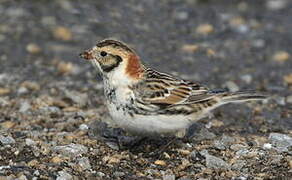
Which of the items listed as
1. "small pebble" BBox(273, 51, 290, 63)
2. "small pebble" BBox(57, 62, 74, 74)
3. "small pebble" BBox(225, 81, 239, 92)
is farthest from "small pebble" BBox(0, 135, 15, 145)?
"small pebble" BBox(273, 51, 290, 63)

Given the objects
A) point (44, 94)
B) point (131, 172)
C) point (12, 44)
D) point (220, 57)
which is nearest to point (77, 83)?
point (44, 94)

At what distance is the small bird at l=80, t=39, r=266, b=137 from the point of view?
6.52 metres

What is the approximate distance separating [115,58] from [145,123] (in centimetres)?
75

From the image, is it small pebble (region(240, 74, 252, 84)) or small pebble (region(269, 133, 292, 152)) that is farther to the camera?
small pebble (region(240, 74, 252, 84))

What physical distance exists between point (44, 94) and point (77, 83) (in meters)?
0.75

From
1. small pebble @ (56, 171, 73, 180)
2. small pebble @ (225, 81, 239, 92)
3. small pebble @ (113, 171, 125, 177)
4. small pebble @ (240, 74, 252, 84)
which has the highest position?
small pebble @ (240, 74, 252, 84)

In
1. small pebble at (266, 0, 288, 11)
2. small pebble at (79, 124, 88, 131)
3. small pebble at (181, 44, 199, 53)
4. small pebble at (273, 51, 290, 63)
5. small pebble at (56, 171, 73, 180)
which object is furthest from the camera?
small pebble at (266, 0, 288, 11)

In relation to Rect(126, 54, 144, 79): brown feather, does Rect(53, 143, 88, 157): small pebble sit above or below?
below

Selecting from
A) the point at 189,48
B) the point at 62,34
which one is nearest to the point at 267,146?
the point at 189,48

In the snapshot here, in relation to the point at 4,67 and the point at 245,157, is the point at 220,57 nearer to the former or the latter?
the point at 4,67

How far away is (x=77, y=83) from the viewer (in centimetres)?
966

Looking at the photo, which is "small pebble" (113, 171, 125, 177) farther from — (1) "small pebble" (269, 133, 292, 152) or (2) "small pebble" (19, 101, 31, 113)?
(2) "small pebble" (19, 101, 31, 113)

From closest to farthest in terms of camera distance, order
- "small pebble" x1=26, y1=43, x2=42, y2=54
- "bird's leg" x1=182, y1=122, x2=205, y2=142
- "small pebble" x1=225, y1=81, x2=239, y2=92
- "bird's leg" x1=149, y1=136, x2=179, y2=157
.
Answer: "bird's leg" x1=149, y1=136, x2=179, y2=157 → "bird's leg" x1=182, y1=122, x2=205, y2=142 → "small pebble" x1=225, y1=81, x2=239, y2=92 → "small pebble" x1=26, y1=43, x2=42, y2=54

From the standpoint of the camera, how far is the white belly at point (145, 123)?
21.2 ft
